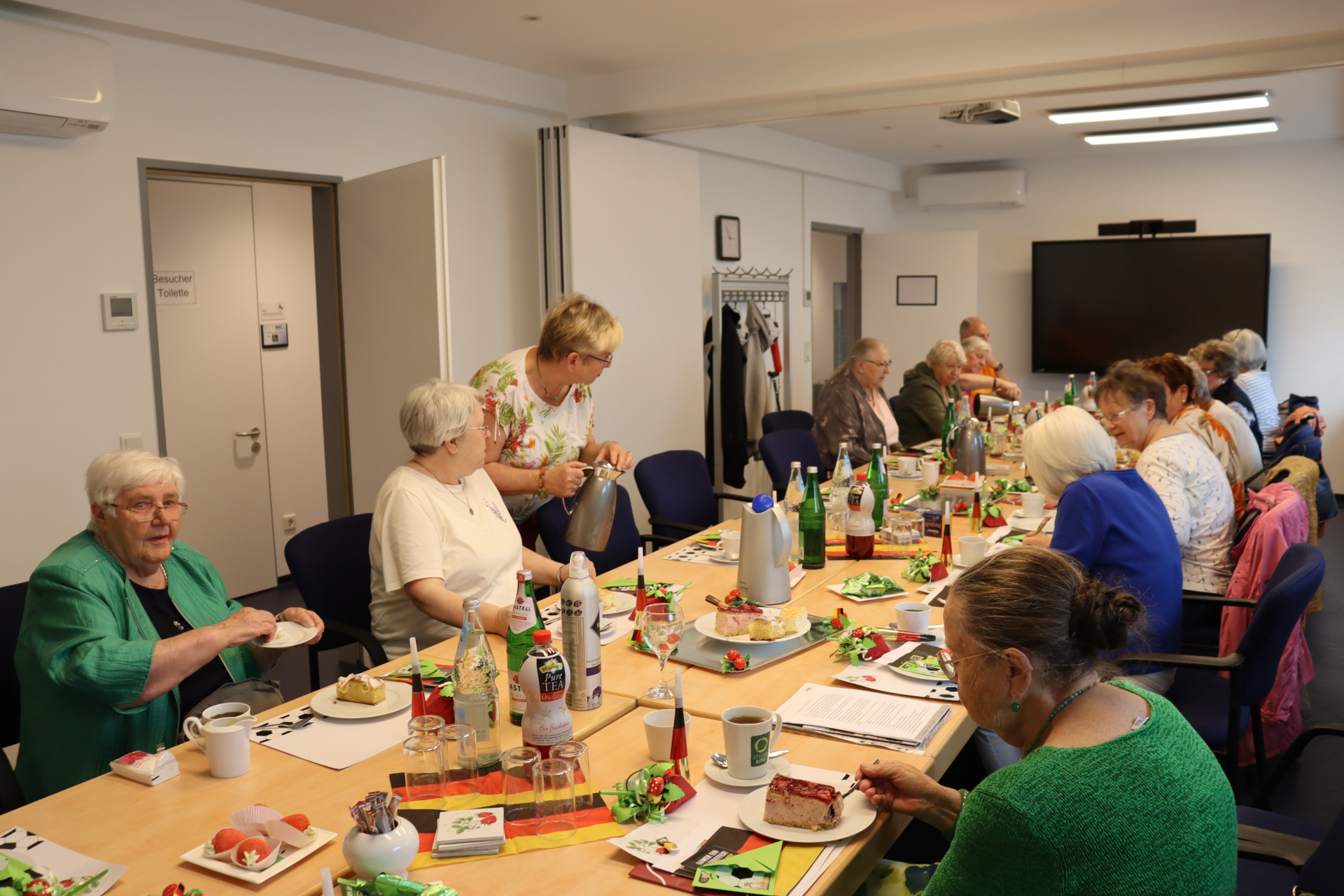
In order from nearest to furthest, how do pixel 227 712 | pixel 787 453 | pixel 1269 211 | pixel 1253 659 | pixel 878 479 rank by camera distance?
pixel 227 712, pixel 1253 659, pixel 878 479, pixel 787 453, pixel 1269 211

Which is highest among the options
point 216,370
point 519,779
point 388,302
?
point 388,302

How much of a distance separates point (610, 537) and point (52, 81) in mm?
2467

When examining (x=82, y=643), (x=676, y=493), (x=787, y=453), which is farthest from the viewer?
(x=787, y=453)

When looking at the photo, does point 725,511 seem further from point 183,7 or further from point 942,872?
point 942,872

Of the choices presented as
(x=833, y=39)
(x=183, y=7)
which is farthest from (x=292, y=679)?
(x=833, y=39)

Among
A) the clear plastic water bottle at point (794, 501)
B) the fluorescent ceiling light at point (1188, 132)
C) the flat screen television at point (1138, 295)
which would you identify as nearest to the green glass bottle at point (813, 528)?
the clear plastic water bottle at point (794, 501)

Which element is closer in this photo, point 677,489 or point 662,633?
point 662,633

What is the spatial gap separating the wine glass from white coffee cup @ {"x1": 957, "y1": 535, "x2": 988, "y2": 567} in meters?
1.27

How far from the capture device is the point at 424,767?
1642 millimetres

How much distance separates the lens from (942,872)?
4.34 ft

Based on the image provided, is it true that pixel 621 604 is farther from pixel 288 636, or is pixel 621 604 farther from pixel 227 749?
pixel 227 749

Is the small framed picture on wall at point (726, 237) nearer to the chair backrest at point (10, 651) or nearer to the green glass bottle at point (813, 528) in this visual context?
the green glass bottle at point (813, 528)

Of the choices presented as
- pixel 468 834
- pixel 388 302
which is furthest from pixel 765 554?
pixel 388 302

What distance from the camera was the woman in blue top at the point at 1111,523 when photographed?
2502 mm
